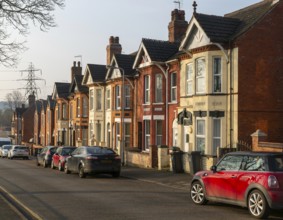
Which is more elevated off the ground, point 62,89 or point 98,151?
point 62,89

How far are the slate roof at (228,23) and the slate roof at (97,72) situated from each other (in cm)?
1795

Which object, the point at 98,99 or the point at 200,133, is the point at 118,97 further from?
the point at 200,133

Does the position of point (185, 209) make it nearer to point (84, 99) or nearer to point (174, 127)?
point (174, 127)

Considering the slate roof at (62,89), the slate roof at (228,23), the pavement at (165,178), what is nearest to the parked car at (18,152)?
the slate roof at (62,89)

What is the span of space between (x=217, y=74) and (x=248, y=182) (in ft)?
38.2

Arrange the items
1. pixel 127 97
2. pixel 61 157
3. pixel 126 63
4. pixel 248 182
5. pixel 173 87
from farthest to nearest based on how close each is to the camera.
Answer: pixel 126 63, pixel 127 97, pixel 173 87, pixel 61 157, pixel 248 182

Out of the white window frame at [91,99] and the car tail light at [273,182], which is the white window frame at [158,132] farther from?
the car tail light at [273,182]

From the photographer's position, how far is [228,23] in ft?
77.0

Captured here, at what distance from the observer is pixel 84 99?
4612cm

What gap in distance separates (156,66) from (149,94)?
1.98 metres

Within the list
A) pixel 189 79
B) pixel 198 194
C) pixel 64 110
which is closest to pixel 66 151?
pixel 189 79

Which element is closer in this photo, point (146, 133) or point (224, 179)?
point (224, 179)

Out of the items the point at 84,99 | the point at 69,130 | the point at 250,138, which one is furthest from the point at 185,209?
the point at 69,130

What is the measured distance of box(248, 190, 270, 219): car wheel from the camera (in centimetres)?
1097
